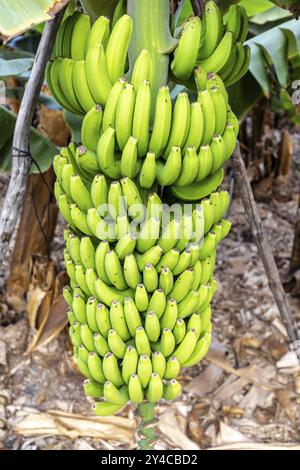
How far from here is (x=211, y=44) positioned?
0.85 metres

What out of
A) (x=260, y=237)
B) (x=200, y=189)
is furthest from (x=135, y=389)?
(x=260, y=237)

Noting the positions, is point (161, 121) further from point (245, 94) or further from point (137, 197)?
point (245, 94)

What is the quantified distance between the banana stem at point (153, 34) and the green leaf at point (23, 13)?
0.19 meters

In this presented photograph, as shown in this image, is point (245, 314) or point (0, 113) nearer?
point (0, 113)

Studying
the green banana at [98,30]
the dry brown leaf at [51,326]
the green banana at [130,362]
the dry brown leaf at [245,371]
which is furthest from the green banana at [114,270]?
the dry brown leaf at [245,371]

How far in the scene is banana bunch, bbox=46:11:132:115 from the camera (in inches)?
31.0

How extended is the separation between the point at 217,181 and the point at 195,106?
137 mm

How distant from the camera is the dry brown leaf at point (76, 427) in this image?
1.67 m

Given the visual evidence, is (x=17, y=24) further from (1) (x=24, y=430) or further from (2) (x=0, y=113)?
(1) (x=24, y=430)

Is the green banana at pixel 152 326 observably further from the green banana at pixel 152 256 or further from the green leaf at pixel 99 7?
the green leaf at pixel 99 7

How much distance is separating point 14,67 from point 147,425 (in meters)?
0.98

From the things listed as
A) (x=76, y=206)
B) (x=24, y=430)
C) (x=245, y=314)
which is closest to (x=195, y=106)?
(x=76, y=206)

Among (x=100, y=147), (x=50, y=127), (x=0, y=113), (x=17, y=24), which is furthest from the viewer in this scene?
(x=50, y=127)

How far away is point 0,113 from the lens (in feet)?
4.44
